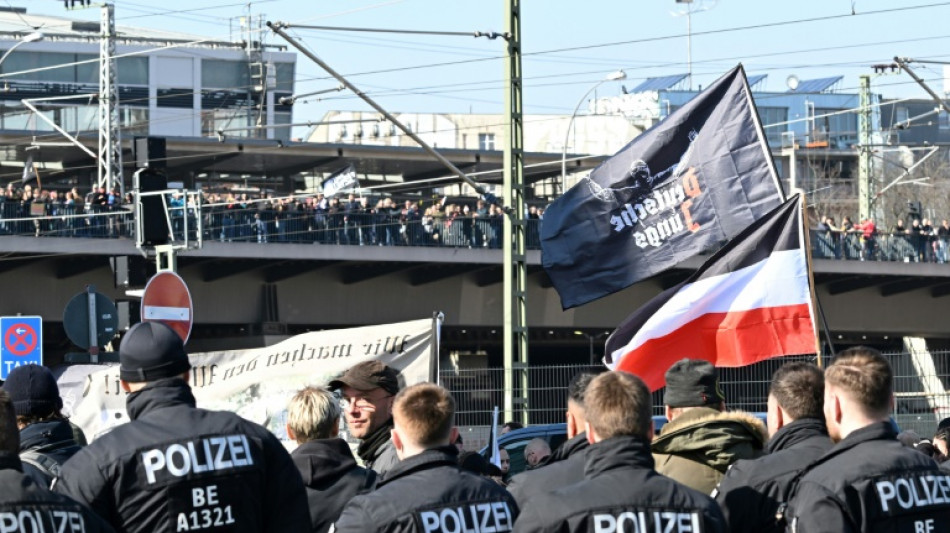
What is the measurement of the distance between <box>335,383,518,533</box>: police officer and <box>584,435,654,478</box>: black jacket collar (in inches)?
20.9

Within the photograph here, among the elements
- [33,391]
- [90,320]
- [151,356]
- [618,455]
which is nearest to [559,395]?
[90,320]

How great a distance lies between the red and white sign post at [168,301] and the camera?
14.7 meters

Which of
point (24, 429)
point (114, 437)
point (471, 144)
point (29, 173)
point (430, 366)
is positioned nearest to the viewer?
point (114, 437)

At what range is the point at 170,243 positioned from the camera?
18.4m

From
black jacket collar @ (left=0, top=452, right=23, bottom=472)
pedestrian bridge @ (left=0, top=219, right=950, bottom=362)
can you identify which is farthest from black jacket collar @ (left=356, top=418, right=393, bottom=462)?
pedestrian bridge @ (left=0, top=219, right=950, bottom=362)

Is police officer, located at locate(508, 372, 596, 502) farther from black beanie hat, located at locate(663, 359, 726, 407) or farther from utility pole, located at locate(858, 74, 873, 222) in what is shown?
utility pole, located at locate(858, 74, 873, 222)

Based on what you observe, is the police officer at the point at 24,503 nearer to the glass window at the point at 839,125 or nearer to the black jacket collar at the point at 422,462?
the black jacket collar at the point at 422,462

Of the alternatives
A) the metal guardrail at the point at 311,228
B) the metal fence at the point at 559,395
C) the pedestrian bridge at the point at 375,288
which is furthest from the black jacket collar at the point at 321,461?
the pedestrian bridge at the point at 375,288

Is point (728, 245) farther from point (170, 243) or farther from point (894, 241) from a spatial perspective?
point (894, 241)

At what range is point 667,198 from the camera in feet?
45.9

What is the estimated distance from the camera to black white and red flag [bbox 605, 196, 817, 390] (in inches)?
469

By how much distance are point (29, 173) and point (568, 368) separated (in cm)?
2854

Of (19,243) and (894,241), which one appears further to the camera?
(894,241)

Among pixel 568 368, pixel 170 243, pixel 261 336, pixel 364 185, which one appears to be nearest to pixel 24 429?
pixel 170 243
